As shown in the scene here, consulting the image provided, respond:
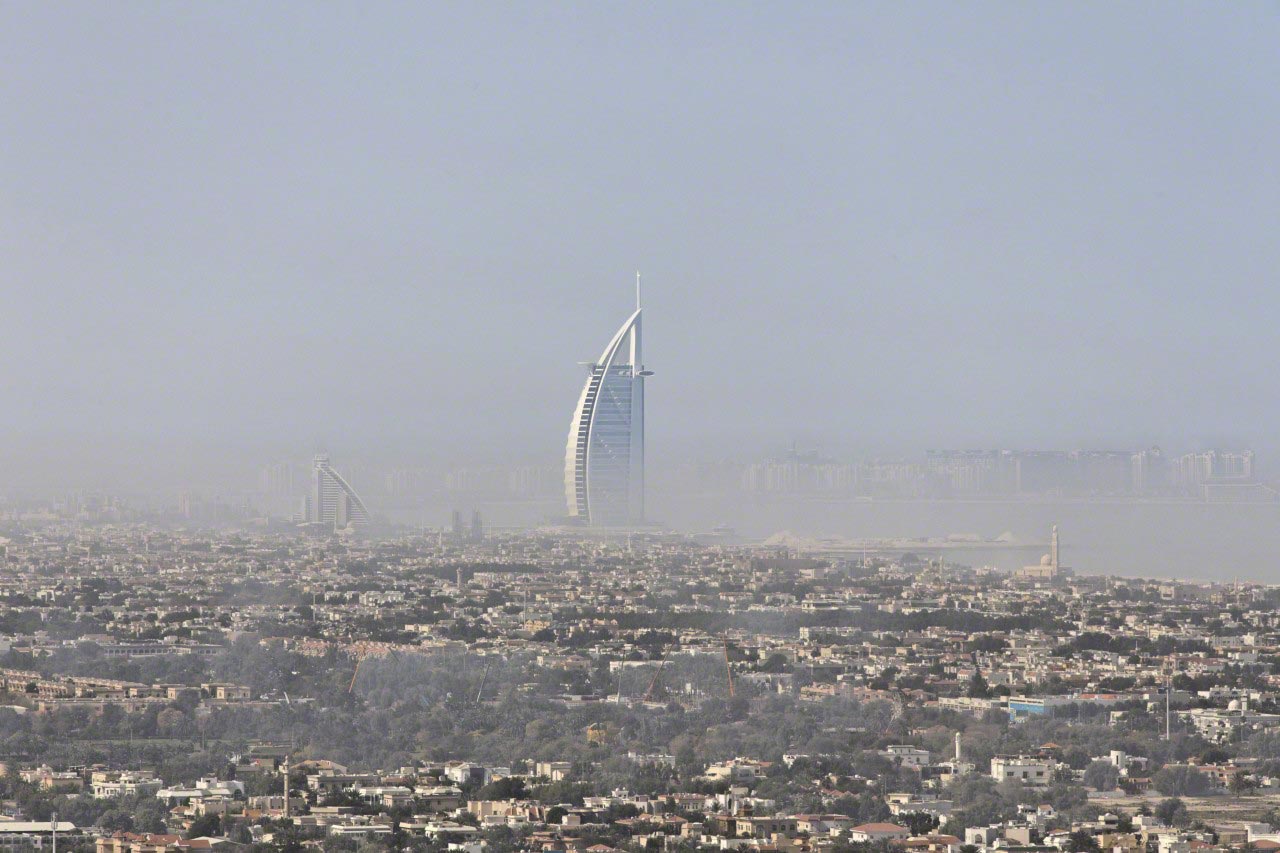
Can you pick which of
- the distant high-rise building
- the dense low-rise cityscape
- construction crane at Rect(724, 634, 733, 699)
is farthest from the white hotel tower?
construction crane at Rect(724, 634, 733, 699)

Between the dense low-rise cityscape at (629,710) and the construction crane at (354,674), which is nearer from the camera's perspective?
the dense low-rise cityscape at (629,710)

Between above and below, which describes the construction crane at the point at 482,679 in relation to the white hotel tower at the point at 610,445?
below

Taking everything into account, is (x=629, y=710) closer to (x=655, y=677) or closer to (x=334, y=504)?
(x=655, y=677)

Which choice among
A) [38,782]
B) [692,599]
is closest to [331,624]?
[692,599]

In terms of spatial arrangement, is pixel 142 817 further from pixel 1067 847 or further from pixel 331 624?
pixel 331 624

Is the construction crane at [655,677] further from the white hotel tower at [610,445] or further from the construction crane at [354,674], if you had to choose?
the white hotel tower at [610,445]

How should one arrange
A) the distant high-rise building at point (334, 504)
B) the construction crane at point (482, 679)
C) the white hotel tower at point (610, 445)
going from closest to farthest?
the construction crane at point (482, 679) → the distant high-rise building at point (334, 504) → the white hotel tower at point (610, 445)

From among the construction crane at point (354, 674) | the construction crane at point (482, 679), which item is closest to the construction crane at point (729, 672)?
the construction crane at point (482, 679)
